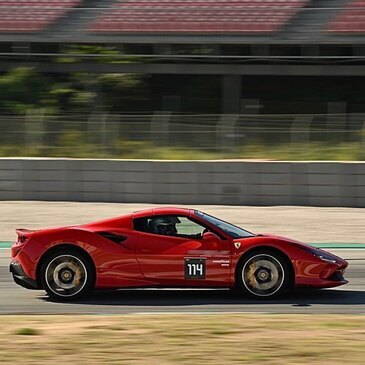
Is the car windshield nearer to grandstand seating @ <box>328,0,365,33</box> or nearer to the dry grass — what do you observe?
the dry grass

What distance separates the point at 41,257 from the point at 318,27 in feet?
65.2

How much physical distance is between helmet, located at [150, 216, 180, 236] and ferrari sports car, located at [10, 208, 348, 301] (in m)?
0.04

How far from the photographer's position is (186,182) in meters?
20.8

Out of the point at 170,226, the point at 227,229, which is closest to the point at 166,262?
the point at 170,226

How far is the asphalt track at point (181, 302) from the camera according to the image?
973cm

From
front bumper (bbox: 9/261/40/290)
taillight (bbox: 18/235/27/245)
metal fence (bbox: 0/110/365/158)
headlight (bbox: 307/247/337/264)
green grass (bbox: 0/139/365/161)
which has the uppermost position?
metal fence (bbox: 0/110/365/158)

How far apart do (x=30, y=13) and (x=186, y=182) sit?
13.4 m

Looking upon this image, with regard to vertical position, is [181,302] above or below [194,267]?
below

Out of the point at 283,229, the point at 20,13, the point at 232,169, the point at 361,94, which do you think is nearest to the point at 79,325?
the point at 283,229

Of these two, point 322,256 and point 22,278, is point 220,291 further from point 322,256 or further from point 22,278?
point 22,278

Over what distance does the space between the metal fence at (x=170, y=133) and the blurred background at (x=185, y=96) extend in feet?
0.09

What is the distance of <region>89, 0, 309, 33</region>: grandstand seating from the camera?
95.9 feet

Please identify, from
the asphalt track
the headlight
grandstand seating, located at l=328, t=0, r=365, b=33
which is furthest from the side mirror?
grandstand seating, located at l=328, t=0, r=365, b=33

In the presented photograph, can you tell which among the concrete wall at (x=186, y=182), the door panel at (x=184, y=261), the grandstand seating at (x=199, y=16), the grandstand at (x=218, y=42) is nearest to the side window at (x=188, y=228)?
the door panel at (x=184, y=261)
